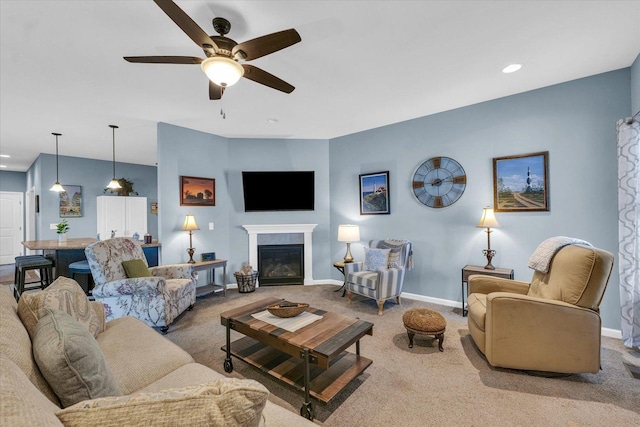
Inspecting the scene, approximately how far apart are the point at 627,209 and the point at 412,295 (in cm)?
252

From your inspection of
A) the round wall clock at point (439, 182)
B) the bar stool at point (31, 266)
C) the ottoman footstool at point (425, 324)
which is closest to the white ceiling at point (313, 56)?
the round wall clock at point (439, 182)

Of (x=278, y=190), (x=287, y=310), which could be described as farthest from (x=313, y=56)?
(x=278, y=190)

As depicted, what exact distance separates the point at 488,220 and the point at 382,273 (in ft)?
4.59

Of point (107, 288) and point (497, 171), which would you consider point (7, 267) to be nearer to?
point (107, 288)

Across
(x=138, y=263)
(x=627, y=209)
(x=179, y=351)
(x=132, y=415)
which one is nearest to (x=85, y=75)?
(x=138, y=263)

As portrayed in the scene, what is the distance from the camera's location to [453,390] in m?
2.04

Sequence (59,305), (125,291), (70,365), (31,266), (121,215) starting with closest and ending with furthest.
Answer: (70,365), (59,305), (125,291), (31,266), (121,215)

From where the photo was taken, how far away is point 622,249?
265 cm

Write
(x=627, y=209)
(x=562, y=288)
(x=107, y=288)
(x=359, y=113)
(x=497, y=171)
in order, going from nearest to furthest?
(x=562, y=288), (x=627, y=209), (x=107, y=288), (x=497, y=171), (x=359, y=113)

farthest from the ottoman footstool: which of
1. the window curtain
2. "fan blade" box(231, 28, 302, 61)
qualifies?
"fan blade" box(231, 28, 302, 61)

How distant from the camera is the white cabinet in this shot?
6586mm

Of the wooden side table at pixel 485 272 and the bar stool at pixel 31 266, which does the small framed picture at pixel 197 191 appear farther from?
the wooden side table at pixel 485 272

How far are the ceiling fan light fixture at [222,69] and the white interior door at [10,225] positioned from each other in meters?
9.50

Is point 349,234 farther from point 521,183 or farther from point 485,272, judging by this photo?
point 521,183
